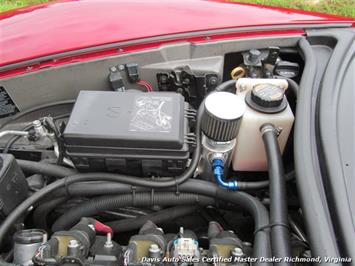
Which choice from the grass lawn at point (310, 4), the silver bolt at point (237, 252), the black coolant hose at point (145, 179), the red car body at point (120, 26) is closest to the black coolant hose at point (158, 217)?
the black coolant hose at point (145, 179)

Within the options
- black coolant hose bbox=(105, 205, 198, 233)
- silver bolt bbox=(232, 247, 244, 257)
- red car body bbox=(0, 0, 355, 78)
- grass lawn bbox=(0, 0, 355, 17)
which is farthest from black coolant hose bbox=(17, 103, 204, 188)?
grass lawn bbox=(0, 0, 355, 17)

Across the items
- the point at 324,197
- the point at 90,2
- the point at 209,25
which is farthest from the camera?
the point at 90,2

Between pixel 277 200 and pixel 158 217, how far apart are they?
A: 37 centimetres

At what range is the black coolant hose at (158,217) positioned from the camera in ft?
3.56

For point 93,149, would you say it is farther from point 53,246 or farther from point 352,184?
point 352,184

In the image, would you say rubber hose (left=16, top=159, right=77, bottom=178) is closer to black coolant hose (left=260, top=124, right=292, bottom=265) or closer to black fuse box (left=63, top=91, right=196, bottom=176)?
black fuse box (left=63, top=91, right=196, bottom=176)

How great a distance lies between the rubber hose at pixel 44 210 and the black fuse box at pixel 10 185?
0.22ft

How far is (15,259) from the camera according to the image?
0.90 metres

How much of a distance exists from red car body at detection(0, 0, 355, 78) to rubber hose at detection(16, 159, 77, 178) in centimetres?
35

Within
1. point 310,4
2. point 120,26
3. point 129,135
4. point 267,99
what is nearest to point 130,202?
point 129,135

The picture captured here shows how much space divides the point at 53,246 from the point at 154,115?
39cm

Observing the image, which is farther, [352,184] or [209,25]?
[209,25]

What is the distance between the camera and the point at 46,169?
3.42 ft

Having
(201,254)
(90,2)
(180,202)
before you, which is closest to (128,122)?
(180,202)
